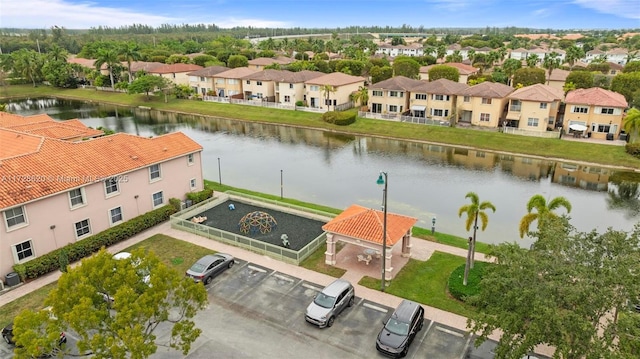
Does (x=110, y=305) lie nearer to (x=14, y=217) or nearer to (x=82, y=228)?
(x=14, y=217)

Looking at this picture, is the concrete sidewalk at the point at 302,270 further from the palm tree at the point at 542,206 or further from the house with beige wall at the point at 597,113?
the house with beige wall at the point at 597,113

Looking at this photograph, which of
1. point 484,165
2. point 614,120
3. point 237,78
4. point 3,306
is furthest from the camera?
point 237,78

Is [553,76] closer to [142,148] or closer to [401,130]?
[401,130]

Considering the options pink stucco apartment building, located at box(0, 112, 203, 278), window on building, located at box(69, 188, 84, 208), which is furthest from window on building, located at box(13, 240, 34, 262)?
window on building, located at box(69, 188, 84, 208)

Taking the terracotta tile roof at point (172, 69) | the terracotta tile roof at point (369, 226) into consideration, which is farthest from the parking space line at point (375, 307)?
the terracotta tile roof at point (172, 69)

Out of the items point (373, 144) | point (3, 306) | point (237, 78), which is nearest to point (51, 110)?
point (237, 78)

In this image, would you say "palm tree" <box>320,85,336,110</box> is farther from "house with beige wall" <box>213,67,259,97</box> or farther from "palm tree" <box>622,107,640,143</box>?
"palm tree" <box>622,107,640,143</box>
